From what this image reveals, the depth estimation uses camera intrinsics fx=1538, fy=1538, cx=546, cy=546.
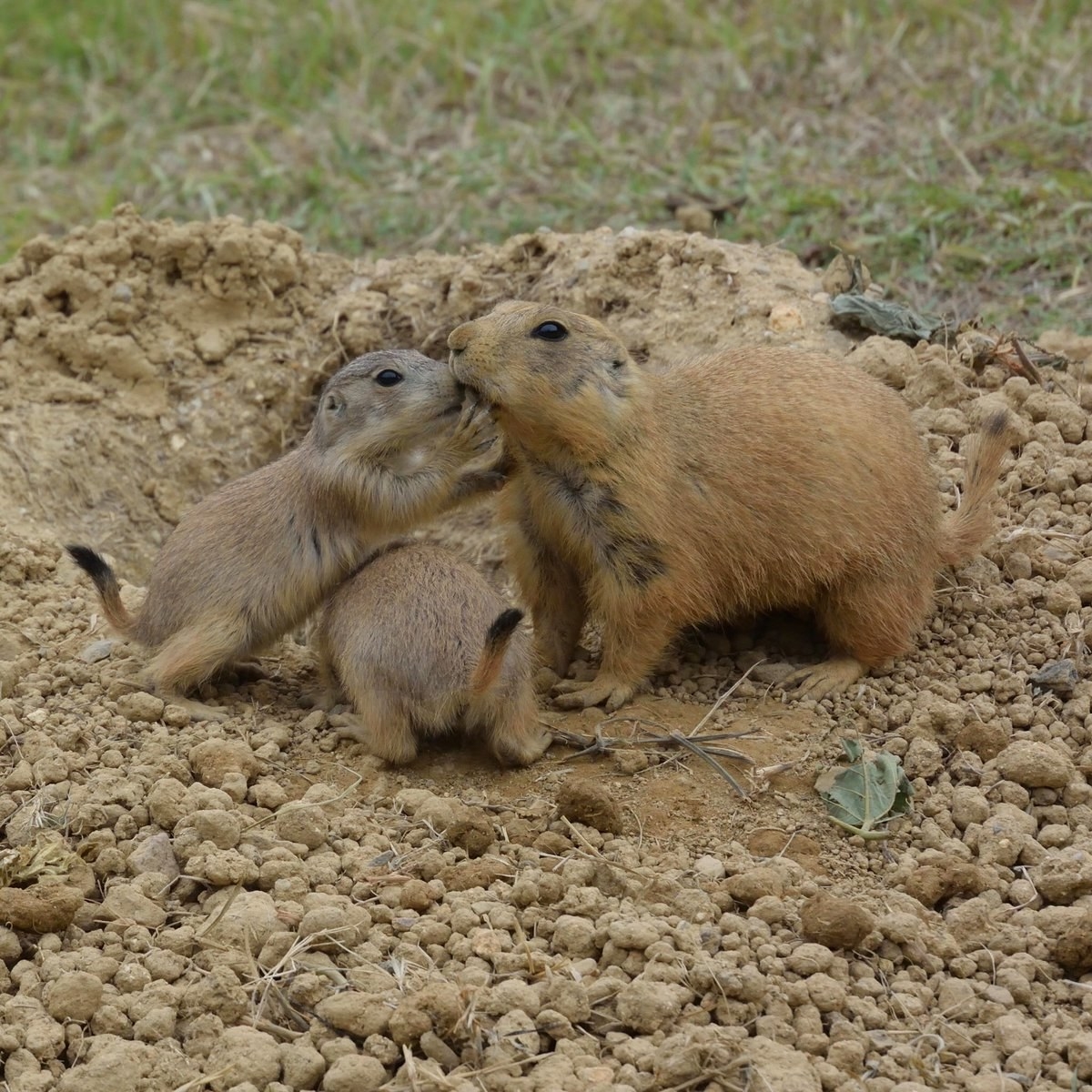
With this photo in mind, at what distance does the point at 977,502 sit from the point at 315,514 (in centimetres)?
242

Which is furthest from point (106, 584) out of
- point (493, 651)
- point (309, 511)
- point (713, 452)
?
point (713, 452)

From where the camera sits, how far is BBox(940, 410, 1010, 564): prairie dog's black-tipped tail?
558 centimetres

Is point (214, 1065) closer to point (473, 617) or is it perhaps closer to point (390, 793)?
point (390, 793)

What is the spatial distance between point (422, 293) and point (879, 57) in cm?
415

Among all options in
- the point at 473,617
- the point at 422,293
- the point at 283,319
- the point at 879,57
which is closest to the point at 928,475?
the point at 473,617

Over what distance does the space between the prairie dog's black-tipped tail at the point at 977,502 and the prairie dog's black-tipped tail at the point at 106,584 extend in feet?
9.65

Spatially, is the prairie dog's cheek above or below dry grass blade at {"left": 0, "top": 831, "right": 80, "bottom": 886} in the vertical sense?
above

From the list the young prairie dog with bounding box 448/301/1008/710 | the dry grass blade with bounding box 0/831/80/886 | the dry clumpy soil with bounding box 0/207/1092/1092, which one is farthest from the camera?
the young prairie dog with bounding box 448/301/1008/710

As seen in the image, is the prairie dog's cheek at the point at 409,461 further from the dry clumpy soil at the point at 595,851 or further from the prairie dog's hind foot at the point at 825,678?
the prairie dog's hind foot at the point at 825,678

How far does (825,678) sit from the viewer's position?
17.8ft

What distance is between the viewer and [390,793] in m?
4.81

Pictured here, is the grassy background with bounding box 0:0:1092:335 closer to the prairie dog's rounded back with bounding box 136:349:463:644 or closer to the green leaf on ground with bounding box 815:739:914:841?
the prairie dog's rounded back with bounding box 136:349:463:644

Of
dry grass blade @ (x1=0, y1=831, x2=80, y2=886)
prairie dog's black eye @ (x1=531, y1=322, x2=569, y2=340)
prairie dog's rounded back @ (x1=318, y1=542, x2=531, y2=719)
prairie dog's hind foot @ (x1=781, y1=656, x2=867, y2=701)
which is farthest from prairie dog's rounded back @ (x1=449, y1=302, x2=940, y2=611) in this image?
dry grass blade @ (x1=0, y1=831, x2=80, y2=886)

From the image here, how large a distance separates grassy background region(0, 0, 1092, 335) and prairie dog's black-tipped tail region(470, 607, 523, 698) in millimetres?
3809
